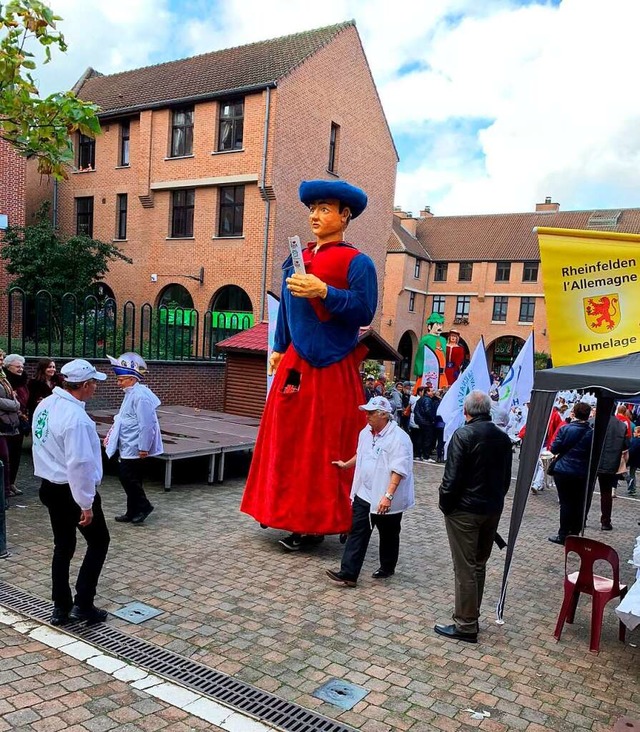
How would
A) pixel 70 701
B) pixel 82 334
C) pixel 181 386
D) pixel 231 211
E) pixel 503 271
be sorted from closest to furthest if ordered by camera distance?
pixel 70 701 < pixel 82 334 < pixel 181 386 < pixel 231 211 < pixel 503 271

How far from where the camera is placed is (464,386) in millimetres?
9211

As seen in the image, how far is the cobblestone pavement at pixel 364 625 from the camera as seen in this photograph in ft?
12.3

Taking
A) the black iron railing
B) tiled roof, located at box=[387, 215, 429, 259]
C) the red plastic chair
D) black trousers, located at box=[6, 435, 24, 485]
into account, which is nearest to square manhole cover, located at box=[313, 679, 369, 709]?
the red plastic chair

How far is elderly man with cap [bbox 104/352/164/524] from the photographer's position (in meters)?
6.71

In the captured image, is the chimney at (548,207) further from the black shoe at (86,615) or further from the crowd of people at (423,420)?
the black shoe at (86,615)

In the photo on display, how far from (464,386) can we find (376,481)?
425 centimetres

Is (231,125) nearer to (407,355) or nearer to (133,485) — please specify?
(133,485)

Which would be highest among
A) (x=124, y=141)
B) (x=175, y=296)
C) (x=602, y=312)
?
(x=124, y=141)

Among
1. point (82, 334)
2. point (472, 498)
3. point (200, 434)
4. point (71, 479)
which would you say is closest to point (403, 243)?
point (82, 334)

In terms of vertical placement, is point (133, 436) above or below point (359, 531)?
above

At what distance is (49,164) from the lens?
20.8 ft

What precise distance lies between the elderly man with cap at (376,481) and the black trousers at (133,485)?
247 cm

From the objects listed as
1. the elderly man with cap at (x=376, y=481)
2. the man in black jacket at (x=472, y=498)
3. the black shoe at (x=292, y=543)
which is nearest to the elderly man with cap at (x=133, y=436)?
the black shoe at (x=292, y=543)

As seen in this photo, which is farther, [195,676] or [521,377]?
[521,377]
